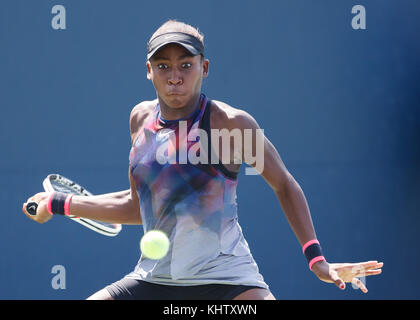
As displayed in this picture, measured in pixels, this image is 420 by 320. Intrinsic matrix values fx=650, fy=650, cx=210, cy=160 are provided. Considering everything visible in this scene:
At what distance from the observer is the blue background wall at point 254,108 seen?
5172 millimetres

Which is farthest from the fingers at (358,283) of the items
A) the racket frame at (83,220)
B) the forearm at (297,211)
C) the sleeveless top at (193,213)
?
the racket frame at (83,220)

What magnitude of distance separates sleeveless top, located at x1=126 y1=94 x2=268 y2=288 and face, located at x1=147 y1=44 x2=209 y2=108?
11 centimetres

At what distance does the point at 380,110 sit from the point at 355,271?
2.93 m

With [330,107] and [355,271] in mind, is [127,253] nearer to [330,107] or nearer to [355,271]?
[330,107]

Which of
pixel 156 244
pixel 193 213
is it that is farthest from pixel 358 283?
pixel 156 244

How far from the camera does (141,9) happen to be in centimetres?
522

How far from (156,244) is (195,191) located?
0.28 meters

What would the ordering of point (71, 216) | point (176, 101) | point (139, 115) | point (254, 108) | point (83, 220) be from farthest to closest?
point (254, 108)
point (83, 220)
point (71, 216)
point (139, 115)
point (176, 101)

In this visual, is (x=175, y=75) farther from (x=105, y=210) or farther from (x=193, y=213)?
(x=105, y=210)

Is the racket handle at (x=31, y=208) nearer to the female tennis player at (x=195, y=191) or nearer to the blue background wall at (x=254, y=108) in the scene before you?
the female tennis player at (x=195, y=191)

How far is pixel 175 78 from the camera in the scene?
2814mm

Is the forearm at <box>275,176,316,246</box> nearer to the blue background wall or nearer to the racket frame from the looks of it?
the racket frame

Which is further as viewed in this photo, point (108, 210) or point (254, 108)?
point (254, 108)
